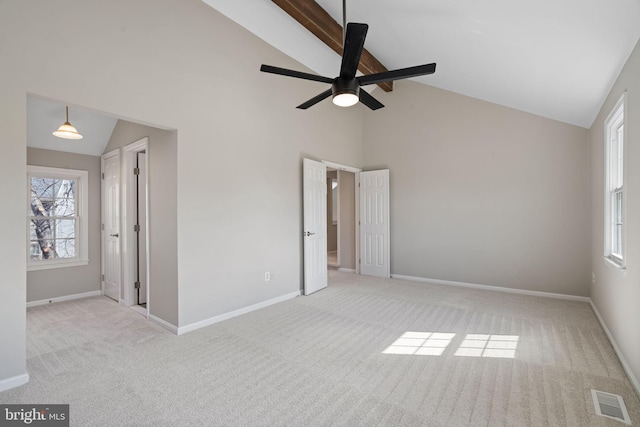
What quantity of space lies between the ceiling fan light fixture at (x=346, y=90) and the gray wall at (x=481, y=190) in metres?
3.41

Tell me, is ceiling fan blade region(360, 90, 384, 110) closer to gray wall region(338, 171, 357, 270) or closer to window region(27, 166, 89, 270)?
gray wall region(338, 171, 357, 270)

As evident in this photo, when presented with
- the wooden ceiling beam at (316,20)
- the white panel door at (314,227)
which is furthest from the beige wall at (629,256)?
the white panel door at (314,227)

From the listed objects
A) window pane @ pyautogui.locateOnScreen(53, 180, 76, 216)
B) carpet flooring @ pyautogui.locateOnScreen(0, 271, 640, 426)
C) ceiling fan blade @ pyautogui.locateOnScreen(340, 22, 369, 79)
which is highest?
ceiling fan blade @ pyautogui.locateOnScreen(340, 22, 369, 79)

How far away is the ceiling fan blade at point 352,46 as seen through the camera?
2.08 m

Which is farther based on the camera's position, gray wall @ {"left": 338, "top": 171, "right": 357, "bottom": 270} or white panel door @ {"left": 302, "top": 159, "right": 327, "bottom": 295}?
gray wall @ {"left": 338, "top": 171, "right": 357, "bottom": 270}

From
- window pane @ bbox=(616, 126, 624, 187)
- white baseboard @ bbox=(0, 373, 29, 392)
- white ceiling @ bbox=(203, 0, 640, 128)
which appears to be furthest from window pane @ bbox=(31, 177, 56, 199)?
window pane @ bbox=(616, 126, 624, 187)

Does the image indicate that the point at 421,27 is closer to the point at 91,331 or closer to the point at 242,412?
the point at 242,412

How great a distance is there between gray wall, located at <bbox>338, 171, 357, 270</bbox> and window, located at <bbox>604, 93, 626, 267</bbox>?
4.13 m

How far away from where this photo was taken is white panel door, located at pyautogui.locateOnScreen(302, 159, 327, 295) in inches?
189

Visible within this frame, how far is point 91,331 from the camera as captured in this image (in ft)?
11.0

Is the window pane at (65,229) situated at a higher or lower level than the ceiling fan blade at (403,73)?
lower

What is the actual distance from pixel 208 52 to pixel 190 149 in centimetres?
116

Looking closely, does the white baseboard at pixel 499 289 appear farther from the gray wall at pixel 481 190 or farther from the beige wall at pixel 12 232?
the beige wall at pixel 12 232

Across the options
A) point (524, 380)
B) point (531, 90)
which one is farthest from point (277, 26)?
point (524, 380)
